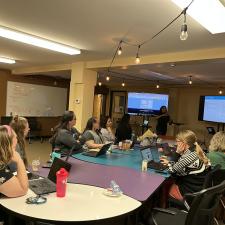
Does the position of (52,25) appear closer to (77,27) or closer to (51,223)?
(77,27)

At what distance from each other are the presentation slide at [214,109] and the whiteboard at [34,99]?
19.5 feet

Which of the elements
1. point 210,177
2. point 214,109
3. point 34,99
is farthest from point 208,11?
point 34,99

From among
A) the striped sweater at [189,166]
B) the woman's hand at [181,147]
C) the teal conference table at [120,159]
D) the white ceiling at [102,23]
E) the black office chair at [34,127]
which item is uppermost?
the white ceiling at [102,23]

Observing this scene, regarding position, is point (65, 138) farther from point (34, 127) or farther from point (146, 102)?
point (146, 102)

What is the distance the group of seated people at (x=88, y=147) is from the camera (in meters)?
1.82

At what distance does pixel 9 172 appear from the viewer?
180cm

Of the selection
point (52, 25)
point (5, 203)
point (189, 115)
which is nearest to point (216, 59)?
point (52, 25)

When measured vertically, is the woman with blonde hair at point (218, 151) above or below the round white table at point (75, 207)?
above

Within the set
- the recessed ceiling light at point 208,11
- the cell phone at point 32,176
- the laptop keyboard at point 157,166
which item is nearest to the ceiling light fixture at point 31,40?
the cell phone at point 32,176

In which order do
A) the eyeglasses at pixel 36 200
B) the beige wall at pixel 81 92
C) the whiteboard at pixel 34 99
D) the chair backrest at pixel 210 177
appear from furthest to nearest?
1. the whiteboard at pixel 34 99
2. the beige wall at pixel 81 92
3. the chair backrest at pixel 210 177
4. the eyeglasses at pixel 36 200

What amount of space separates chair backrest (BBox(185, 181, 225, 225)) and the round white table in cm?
39

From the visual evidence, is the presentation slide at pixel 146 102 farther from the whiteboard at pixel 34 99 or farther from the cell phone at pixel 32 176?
the cell phone at pixel 32 176

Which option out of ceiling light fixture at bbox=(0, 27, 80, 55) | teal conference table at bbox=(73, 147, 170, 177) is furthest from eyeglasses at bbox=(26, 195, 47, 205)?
ceiling light fixture at bbox=(0, 27, 80, 55)

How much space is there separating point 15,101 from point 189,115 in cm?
664
